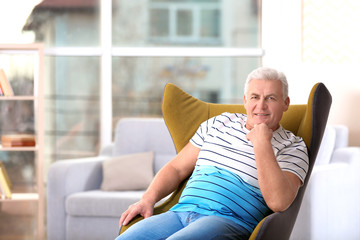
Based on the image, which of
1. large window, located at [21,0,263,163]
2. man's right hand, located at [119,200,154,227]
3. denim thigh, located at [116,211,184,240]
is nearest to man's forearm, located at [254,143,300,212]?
denim thigh, located at [116,211,184,240]

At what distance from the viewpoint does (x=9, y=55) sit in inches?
195

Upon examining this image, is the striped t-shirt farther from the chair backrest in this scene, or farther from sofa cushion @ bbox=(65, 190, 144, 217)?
sofa cushion @ bbox=(65, 190, 144, 217)

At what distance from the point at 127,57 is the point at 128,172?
1768 mm

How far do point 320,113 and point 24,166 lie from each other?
3.53 metres

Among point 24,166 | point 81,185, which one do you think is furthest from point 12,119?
point 81,185

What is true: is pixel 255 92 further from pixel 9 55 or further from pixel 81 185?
pixel 9 55

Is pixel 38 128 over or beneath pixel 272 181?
beneath

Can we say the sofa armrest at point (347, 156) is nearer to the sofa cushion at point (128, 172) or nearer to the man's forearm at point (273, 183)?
the sofa cushion at point (128, 172)

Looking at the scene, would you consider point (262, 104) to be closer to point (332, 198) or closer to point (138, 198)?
point (138, 198)

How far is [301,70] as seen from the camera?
5.00m

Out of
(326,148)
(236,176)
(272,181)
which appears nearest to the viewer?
(272,181)

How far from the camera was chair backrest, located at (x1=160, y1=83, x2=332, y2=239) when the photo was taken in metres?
1.92

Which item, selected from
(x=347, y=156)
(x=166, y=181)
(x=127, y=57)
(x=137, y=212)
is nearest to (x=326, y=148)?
(x=347, y=156)

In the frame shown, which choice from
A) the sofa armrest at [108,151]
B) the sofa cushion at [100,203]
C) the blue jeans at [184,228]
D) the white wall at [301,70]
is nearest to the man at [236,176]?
the blue jeans at [184,228]
